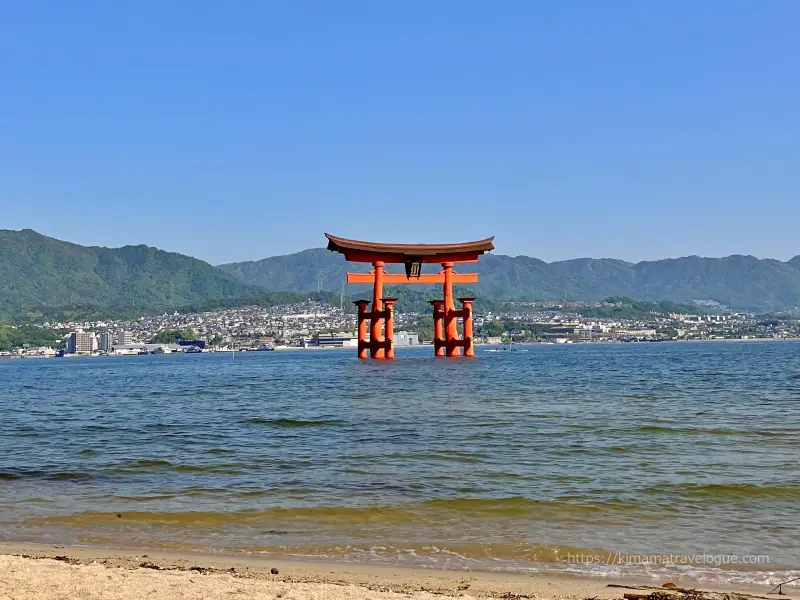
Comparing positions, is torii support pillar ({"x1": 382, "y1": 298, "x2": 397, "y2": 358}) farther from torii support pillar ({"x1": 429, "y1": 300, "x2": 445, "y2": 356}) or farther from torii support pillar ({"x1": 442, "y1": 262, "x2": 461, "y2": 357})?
torii support pillar ({"x1": 442, "y1": 262, "x2": 461, "y2": 357})

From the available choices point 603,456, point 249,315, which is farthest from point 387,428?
point 249,315

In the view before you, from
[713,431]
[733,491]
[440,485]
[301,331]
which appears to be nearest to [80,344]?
[301,331]

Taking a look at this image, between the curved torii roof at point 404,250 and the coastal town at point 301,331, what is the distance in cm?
7590

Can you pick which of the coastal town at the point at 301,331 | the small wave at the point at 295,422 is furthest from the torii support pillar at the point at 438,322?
the coastal town at the point at 301,331

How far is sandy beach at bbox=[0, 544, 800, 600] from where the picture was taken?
545cm

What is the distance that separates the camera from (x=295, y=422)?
1733 cm

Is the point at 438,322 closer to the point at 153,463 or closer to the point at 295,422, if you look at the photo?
the point at 295,422

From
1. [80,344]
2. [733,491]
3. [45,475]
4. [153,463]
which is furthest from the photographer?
[80,344]

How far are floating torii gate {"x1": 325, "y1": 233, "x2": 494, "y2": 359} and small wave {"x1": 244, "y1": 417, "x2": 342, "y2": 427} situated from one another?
119 ft

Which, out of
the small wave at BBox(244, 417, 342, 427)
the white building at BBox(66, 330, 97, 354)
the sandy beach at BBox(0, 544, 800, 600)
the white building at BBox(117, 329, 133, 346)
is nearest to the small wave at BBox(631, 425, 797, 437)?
the small wave at BBox(244, 417, 342, 427)

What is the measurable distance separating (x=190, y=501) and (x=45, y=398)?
863 inches

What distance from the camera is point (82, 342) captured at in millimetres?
148000

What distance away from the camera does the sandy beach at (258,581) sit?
5449 mm

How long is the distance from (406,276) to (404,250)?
2431 millimetres
